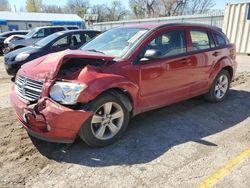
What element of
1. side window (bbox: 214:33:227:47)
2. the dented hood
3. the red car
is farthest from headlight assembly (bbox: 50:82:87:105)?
side window (bbox: 214:33:227:47)

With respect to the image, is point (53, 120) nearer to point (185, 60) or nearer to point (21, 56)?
point (185, 60)

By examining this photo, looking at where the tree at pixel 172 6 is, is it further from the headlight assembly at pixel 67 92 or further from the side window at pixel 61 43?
the headlight assembly at pixel 67 92

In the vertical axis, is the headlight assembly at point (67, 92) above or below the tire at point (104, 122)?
above

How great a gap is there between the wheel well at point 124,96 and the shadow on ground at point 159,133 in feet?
1.63

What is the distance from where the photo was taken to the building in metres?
37.7

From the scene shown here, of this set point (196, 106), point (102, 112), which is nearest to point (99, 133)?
point (102, 112)

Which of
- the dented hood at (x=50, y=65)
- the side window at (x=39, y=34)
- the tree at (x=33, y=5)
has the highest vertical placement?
the tree at (x=33, y=5)

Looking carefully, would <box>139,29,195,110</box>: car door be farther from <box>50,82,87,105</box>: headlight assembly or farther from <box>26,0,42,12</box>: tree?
<box>26,0,42,12</box>: tree

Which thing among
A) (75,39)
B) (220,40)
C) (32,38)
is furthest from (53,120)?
(32,38)

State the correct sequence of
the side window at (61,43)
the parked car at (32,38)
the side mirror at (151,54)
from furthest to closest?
the parked car at (32,38) → the side window at (61,43) → the side mirror at (151,54)

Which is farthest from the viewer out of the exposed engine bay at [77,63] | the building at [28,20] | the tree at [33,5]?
the tree at [33,5]

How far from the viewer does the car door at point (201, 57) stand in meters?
4.99

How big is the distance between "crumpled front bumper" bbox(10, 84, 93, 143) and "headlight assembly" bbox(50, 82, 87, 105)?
0.08 metres

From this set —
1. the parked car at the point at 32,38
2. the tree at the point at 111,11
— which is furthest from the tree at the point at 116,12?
the parked car at the point at 32,38
